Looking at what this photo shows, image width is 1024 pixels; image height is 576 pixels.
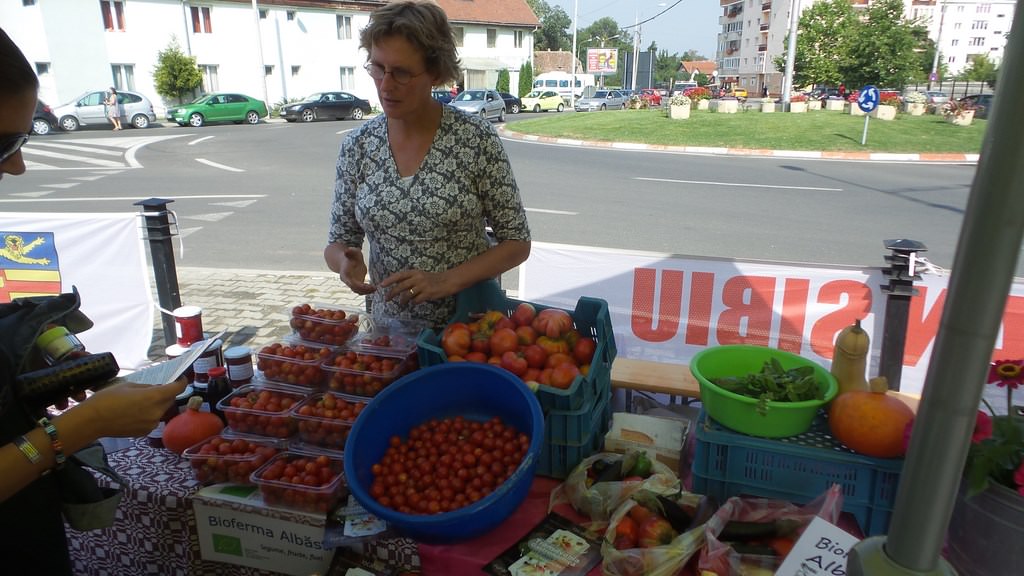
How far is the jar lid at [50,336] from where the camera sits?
1.64 metres

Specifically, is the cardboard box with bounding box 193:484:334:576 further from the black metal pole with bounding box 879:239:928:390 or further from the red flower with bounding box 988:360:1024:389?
the black metal pole with bounding box 879:239:928:390

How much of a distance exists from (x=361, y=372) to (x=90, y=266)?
399cm

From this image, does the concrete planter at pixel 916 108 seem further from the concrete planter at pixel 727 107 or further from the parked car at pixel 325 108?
the parked car at pixel 325 108

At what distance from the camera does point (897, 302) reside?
12.7ft

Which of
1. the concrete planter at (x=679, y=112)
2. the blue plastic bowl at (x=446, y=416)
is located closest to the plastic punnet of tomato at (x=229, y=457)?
the blue plastic bowl at (x=446, y=416)

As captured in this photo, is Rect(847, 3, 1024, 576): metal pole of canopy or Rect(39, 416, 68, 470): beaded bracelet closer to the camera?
Rect(847, 3, 1024, 576): metal pole of canopy

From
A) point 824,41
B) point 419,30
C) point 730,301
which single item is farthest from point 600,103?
point 419,30

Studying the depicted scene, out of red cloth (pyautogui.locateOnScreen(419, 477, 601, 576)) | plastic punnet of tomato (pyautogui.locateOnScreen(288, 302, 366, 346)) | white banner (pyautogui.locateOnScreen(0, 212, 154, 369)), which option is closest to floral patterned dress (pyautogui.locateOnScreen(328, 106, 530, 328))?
plastic punnet of tomato (pyautogui.locateOnScreen(288, 302, 366, 346))

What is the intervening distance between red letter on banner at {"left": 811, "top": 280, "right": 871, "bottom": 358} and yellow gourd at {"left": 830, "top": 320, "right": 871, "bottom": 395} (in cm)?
240

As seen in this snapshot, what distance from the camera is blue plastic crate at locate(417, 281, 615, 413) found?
1976 millimetres

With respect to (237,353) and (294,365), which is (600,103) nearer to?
(237,353)

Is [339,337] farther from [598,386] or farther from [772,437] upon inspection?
[772,437]

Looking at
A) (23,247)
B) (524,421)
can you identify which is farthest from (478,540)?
(23,247)

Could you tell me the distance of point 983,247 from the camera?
74 centimetres
